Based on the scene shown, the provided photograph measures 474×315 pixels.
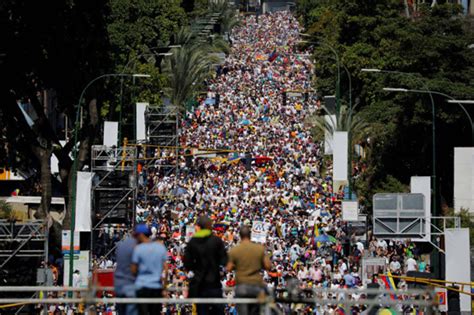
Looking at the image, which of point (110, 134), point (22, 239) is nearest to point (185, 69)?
point (110, 134)

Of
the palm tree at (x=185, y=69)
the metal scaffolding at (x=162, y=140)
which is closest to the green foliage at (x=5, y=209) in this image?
the metal scaffolding at (x=162, y=140)

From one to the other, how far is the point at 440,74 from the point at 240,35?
95.5 metres

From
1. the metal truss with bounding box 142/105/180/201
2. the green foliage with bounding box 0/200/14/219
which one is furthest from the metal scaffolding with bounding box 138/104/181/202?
the green foliage with bounding box 0/200/14/219

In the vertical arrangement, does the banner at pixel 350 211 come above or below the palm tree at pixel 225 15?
below

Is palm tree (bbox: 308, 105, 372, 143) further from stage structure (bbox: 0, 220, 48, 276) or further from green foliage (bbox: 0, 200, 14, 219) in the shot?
stage structure (bbox: 0, 220, 48, 276)

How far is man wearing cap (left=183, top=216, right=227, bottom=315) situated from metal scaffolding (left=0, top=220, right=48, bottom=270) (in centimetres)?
1990

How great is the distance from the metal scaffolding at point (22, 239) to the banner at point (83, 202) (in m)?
5.67

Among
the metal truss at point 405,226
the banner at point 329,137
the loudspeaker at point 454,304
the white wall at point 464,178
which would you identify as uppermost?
the banner at point 329,137

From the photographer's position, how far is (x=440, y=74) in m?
63.9

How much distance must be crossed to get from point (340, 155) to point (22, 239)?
69.4 feet

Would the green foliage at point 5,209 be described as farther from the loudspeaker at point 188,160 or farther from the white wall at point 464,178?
the loudspeaker at point 188,160

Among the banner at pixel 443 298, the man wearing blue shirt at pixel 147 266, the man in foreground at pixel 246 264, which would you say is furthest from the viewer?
the banner at pixel 443 298

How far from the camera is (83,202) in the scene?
46094 millimetres

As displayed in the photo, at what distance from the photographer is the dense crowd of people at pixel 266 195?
43.9 meters
